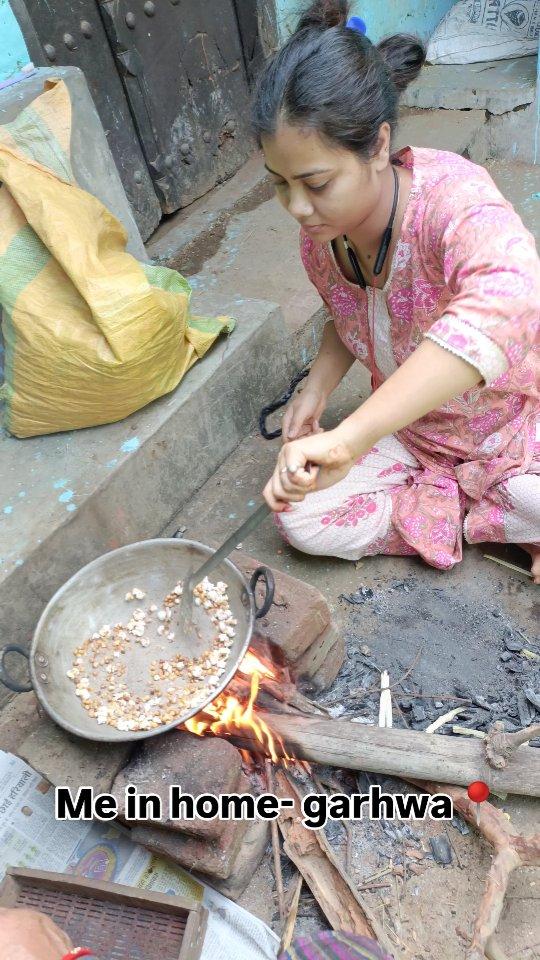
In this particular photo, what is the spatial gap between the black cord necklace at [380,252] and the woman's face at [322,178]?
0.41ft

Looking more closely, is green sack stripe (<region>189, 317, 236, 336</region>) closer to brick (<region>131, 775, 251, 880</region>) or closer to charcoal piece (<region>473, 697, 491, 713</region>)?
charcoal piece (<region>473, 697, 491, 713</region>)

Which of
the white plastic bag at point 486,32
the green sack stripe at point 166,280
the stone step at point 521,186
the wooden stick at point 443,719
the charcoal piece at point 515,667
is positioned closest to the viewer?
the wooden stick at point 443,719

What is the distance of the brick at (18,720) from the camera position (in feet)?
6.05

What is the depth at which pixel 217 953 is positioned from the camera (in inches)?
61.6

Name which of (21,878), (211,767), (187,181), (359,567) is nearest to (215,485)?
(359,567)

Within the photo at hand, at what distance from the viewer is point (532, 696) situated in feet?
6.16

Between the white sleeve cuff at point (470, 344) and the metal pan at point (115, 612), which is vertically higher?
the white sleeve cuff at point (470, 344)

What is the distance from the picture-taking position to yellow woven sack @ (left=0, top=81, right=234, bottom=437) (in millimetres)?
2051

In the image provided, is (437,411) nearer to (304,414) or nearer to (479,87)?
(304,414)

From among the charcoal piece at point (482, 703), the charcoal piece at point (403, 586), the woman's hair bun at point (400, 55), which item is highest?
the woman's hair bun at point (400, 55)

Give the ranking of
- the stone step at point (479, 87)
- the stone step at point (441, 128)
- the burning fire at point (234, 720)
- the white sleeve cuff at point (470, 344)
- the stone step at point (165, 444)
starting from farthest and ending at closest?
the stone step at point (479, 87)
the stone step at point (441, 128)
the stone step at point (165, 444)
the burning fire at point (234, 720)
the white sleeve cuff at point (470, 344)

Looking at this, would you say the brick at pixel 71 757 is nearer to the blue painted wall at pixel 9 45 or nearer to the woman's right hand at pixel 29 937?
the woman's right hand at pixel 29 937

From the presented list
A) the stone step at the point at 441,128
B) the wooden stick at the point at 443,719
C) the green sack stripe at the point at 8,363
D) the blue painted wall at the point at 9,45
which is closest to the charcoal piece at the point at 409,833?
the wooden stick at the point at 443,719

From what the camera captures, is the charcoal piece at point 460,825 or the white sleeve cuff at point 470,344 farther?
the charcoal piece at point 460,825
